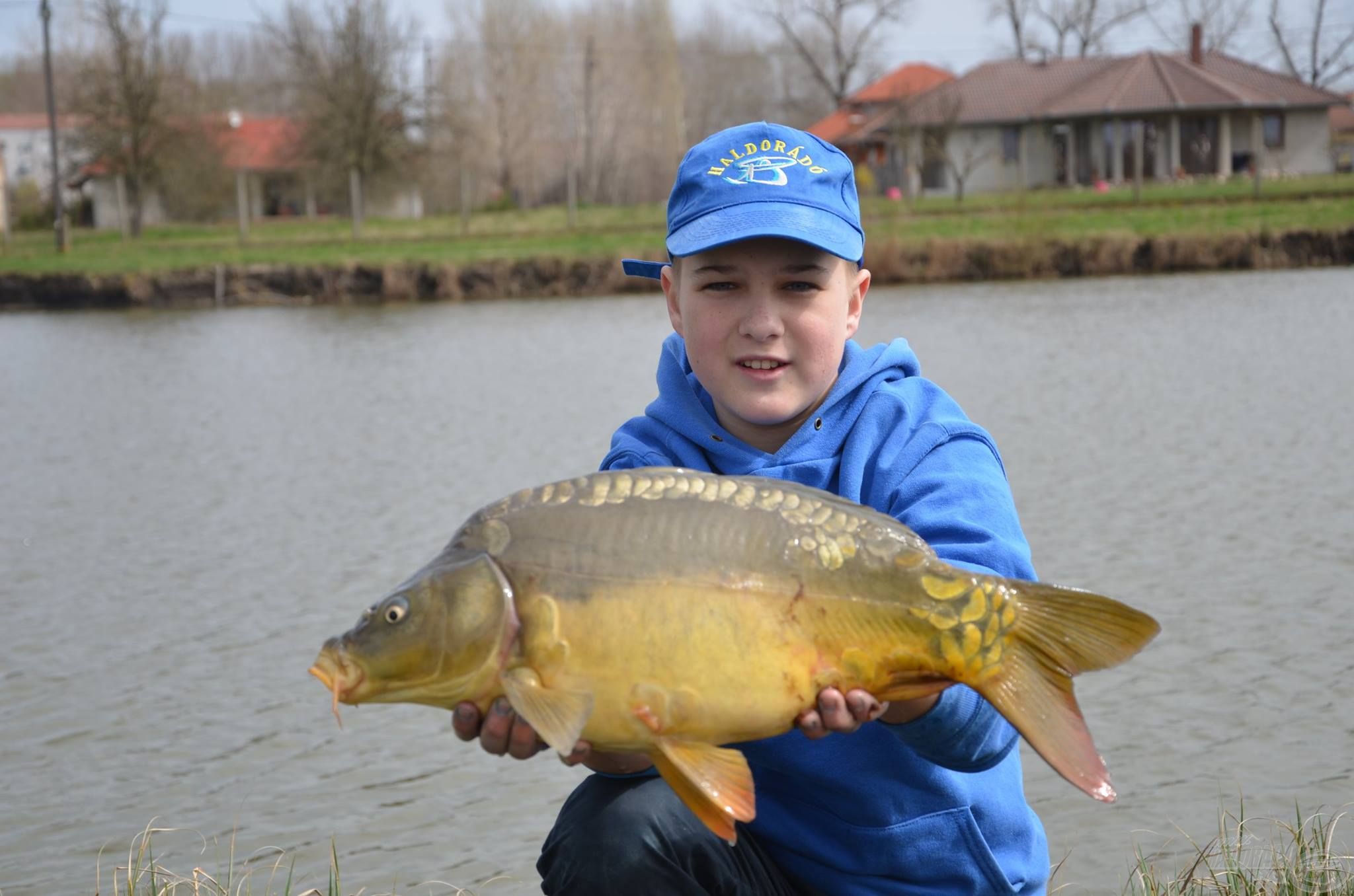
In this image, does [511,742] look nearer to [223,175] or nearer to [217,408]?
[217,408]

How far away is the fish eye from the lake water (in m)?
2.72

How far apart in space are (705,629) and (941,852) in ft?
2.57

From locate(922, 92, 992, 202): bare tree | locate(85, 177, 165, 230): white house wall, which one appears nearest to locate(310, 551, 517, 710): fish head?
locate(922, 92, 992, 202): bare tree

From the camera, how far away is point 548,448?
37.5 feet

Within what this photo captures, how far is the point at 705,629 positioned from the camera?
2162 mm

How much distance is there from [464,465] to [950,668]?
8947 millimetres

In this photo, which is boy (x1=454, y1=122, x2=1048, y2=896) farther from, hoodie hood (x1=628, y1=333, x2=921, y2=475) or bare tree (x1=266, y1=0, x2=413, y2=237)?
bare tree (x1=266, y1=0, x2=413, y2=237)

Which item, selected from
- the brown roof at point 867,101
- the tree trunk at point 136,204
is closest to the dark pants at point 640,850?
the tree trunk at point 136,204

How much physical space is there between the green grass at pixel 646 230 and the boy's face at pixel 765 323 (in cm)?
2173

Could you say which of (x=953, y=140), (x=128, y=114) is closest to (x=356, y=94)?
(x=128, y=114)

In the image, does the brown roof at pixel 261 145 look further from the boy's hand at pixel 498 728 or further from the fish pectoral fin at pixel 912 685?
the fish pectoral fin at pixel 912 685

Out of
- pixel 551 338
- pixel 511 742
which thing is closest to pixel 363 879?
pixel 511 742

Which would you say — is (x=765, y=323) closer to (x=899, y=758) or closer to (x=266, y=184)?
(x=899, y=758)

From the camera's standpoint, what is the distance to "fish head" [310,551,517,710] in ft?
6.93
